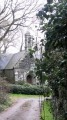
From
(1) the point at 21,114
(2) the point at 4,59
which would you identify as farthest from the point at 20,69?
(1) the point at 21,114

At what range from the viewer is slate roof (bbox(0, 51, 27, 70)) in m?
56.4

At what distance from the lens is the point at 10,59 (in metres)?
61.4

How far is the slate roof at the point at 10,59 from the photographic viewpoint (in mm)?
56400

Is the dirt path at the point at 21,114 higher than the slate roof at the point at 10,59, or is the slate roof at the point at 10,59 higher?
the dirt path at the point at 21,114

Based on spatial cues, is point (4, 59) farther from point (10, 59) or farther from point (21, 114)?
point (21, 114)

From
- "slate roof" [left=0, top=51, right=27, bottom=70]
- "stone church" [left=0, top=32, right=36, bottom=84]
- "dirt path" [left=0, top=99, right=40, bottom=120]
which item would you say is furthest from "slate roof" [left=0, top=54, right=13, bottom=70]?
"dirt path" [left=0, top=99, right=40, bottom=120]

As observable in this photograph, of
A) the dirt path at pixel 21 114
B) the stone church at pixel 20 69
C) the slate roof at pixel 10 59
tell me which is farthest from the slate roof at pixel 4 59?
the dirt path at pixel 21 114

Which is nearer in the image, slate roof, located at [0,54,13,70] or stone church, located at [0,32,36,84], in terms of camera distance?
stone church, located at [0,32,36,84]

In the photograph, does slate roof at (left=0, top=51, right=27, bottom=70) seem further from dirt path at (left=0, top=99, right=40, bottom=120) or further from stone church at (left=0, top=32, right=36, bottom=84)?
dirt path at (left=0, top=99, right=40, bottom=120)

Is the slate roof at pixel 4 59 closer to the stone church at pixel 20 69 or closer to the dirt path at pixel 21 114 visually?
the stone church at pixel 20 69

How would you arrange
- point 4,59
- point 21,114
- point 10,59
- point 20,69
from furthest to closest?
point 4,59, point 10,59, point 20,69, point 21,114

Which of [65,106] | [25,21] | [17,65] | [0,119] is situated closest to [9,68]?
[17,65]

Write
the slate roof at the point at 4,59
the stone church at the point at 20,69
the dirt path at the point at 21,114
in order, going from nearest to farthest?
the dirt path at the point at 21,114
the stone church at the point at 20,69
the slate roof at the point at 4,59

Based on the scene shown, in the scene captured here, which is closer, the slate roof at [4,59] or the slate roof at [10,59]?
the slate roof at [10,59]
